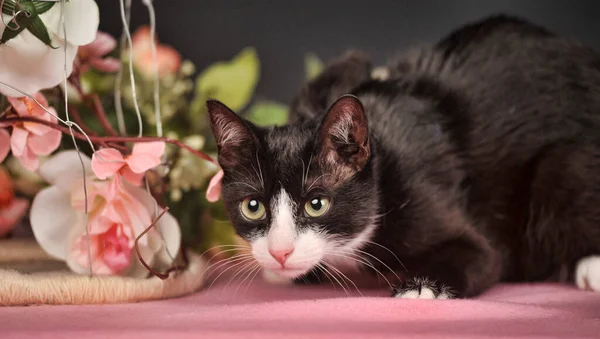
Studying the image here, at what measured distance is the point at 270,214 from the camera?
0.99 m

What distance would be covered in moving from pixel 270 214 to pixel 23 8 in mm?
483

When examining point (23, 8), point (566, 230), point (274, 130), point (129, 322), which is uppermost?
point (23, 8)

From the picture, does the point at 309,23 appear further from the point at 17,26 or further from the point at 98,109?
the point at 17,26

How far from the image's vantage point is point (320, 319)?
0.82 metres

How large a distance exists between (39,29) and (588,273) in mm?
1006

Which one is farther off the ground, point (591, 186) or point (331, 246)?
point (591, 186)

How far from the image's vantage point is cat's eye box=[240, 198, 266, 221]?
102cm

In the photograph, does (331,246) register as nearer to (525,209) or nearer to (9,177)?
(525,209)

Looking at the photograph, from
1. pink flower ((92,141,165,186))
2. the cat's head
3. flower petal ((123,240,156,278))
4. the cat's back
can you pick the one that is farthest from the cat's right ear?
the cat's back

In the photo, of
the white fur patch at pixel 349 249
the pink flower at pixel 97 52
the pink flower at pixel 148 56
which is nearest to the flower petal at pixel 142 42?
the pink flower at pixel 148 56

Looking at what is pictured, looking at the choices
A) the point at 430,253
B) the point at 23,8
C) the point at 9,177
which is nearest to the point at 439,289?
the point at 430,253

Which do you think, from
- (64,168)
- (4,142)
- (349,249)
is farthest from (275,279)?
(4,142)

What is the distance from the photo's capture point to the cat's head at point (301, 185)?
0.96 metres

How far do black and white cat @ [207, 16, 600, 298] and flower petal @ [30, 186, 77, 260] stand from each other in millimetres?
297
